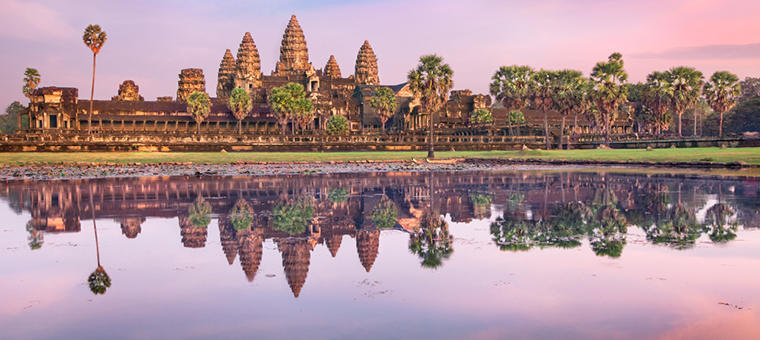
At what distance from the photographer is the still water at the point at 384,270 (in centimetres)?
578

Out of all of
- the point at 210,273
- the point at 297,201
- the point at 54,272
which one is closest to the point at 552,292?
the point at 210,273

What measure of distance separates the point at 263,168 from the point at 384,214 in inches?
904

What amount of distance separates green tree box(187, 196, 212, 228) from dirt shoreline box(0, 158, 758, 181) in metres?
13.2

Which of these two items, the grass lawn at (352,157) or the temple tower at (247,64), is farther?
the temple tower at (247,64)

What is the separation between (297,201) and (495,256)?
8.50 meters

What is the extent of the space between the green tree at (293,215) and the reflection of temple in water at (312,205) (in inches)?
5.9

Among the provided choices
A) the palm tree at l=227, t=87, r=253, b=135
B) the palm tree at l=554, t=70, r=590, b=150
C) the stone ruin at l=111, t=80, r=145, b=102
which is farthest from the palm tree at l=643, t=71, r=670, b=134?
the stone ruin at l=111, t=80, r=145, b=102

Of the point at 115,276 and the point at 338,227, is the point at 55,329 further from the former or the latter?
the point at 338,227

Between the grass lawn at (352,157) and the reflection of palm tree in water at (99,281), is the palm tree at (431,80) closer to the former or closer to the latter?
the grass lawn at (352,157)

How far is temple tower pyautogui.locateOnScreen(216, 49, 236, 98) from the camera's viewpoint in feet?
523

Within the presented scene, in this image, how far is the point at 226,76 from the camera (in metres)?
162

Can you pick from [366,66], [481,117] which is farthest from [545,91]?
[366,66]

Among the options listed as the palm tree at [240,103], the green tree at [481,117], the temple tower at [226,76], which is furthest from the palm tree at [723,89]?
the temple tower at [226,76]

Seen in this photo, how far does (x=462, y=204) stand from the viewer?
1586 centimetres
